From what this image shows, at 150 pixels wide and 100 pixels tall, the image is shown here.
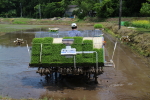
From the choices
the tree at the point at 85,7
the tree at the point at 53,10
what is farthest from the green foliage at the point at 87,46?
the tree at the point at 53,10

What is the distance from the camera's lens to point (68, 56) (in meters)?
7.68

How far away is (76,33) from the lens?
858 cm

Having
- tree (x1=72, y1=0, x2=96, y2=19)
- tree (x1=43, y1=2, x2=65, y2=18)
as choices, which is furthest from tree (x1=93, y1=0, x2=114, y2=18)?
tree (x1=43, y1=2, x2=65, y2=18)

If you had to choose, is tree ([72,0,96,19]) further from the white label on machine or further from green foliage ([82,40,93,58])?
the white label on machine

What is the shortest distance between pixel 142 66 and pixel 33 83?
6.06m

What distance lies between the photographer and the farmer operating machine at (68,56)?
25.3 feet

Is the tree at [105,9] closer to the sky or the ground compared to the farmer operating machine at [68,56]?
closer to the sky

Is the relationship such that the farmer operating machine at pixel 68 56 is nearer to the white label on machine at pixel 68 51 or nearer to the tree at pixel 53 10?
the white label on machine at pixel 68 51

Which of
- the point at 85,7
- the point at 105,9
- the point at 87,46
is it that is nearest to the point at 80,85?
the point at 87,46

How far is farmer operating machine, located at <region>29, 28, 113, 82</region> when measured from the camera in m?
7.73

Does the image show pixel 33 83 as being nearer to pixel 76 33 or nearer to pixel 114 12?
pixel 76 33

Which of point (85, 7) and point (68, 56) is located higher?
point (85, 7)

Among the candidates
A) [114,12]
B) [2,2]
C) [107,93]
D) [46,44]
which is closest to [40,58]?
[46,44]

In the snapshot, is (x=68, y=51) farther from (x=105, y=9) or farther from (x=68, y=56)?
(x=105, y=9)
